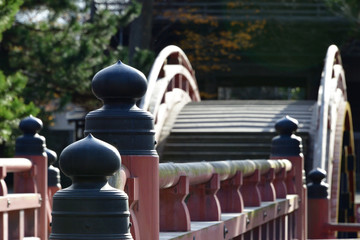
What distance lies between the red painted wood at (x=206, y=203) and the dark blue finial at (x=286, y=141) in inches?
154

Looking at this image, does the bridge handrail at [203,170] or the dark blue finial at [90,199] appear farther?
the bridge handrail at [203,170]

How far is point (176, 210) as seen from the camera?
15.8 feet

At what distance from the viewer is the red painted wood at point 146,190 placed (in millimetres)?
3877

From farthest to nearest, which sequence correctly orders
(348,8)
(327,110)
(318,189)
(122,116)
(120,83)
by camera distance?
1. (348,8)
2. (327,110)
3. (318,189)
4. (122,116)
5. (120,83)

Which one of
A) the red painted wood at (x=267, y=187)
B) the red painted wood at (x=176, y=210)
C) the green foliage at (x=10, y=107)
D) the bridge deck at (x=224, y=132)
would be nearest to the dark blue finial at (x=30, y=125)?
the red painted wood at (x=267, y=187)

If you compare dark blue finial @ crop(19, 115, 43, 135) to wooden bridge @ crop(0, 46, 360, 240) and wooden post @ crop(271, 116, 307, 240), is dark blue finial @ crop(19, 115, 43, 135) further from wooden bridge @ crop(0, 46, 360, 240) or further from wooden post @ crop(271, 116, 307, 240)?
wooden post @ crop(271, 116, 307, 240)

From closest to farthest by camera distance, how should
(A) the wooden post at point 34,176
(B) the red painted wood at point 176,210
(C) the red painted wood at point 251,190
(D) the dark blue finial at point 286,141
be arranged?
1. (B) the red painted wood at point 176,210
2. (C) the red painted wood at point 251,190
3. (A) the wooden post at point 34,176
4. (D) the dark blue finial at point 286,141

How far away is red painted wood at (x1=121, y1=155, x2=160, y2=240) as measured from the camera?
12.7ft

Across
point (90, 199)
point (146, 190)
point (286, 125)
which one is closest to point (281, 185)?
point (286, 125)

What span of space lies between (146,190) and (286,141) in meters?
Answer: 5.88

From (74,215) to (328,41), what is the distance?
28.5 m

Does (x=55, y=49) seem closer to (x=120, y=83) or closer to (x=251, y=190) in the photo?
(x=251, y=190)

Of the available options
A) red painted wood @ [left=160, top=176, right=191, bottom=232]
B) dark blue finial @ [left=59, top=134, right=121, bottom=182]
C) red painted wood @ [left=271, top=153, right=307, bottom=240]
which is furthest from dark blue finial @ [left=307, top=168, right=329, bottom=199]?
dark blue finial @ [left=59, top=134, right=121, bottom=182]

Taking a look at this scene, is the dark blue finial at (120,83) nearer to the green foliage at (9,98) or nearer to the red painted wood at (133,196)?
the red painted wood at (133,196)
